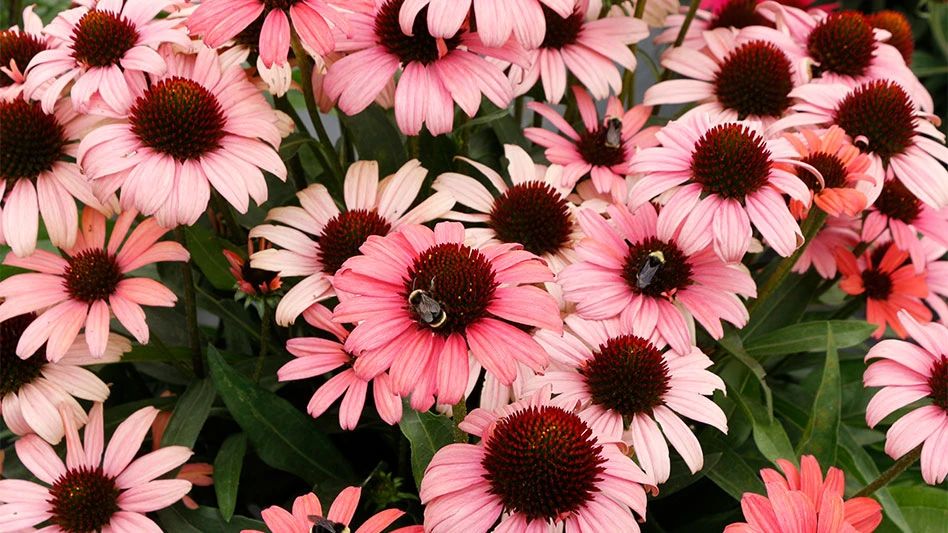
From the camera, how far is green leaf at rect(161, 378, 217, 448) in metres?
0.66

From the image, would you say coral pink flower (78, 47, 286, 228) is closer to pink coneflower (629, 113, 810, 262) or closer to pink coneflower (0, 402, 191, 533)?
pink coneflower (0, 402, 191, 533)

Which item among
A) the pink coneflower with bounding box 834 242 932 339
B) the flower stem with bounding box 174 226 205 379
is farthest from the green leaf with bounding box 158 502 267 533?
the pink coneflower with bounding box 834 242 932 339

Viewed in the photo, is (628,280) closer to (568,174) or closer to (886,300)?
(568,174)

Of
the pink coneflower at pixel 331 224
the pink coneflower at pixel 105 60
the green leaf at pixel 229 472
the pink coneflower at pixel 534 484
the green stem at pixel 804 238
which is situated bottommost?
the pink coneflower at pixel 534 484

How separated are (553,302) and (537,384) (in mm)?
91

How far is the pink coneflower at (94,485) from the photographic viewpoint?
581 mm

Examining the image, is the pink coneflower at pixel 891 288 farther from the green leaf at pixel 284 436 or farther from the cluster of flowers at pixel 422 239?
the green leaf at pixel 284 436

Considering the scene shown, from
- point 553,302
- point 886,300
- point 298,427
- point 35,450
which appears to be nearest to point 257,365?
point 298,427

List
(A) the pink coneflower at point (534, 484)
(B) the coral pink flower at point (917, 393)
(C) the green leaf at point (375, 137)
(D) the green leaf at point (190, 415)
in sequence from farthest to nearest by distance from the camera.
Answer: (C) the green leaf at point (375, 137)
(D) the green leaf at point (190, 415)
(B) the coral pink flower at point (917, 393)
(A) the pink coneflower at point (534, 484)

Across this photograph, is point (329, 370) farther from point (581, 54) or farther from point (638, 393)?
point (581, 54)

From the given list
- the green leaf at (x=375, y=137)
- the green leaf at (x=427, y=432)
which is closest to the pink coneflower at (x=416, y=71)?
the green leaf at (x=375, y=137)

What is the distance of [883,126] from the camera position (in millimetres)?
712

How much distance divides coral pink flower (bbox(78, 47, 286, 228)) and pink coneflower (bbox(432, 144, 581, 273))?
0.15 metres

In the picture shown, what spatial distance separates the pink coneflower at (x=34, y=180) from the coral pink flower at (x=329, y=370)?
19 centimetres
